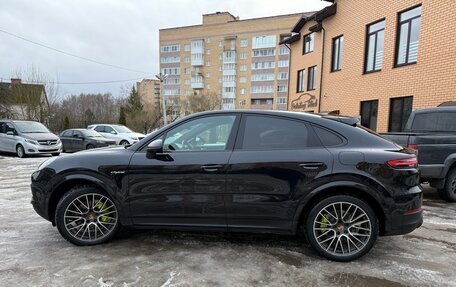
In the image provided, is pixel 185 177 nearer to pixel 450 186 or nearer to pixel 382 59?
pixel 450 186

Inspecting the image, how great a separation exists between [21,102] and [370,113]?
86.1 ft

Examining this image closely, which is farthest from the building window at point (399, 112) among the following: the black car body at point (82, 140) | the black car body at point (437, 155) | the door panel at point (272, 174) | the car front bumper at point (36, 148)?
the car front bumper at point (36, 148)

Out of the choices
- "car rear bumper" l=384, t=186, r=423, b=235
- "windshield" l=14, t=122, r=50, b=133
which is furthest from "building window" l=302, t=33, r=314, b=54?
"car rear bumper" l=384, t=186, r=423, b=235

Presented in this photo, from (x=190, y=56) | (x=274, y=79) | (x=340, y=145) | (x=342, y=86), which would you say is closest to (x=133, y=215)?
(x=340, y=145)

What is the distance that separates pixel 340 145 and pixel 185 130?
1.79 metres

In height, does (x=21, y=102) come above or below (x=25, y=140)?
above

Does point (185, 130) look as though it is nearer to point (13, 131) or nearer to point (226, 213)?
point (226, 213)

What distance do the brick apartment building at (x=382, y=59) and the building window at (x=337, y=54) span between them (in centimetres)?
5

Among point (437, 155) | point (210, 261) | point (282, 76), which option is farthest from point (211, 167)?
point (282, 76)

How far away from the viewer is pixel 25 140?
13.3m

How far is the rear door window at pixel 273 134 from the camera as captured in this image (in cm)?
341

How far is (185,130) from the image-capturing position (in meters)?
3.68

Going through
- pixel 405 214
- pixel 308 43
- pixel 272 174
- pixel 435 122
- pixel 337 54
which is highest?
pixel 308 43

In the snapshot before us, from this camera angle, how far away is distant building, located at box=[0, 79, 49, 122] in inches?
987
